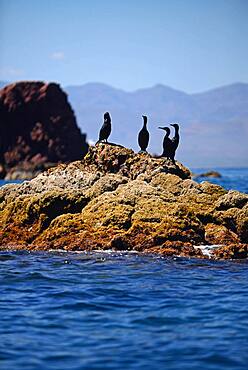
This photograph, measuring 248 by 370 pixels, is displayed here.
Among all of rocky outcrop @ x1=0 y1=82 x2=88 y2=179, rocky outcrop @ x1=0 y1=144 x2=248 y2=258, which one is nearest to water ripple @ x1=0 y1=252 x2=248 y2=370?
rocky outcrop @ x1=0 y1=144 x2=248 y2=258

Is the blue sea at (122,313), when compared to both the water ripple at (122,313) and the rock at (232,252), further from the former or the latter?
the rock at (232,252)

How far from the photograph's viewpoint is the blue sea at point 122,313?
8078mm

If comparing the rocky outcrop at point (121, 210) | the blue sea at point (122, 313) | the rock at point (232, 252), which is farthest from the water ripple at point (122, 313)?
the rocky outcrop at point (121, 210)

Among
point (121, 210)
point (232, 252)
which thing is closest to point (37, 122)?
point (121, 210)

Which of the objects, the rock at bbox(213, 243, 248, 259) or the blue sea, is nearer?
the blue sea

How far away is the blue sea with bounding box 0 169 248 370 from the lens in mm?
8078

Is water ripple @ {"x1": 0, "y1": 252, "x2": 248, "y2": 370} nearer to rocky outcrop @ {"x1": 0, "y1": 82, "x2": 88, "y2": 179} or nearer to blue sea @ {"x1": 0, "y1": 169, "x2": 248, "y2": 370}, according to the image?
blue sea @ {"x1": 0, "y1": 169, "x2": 248, "y2": 370}

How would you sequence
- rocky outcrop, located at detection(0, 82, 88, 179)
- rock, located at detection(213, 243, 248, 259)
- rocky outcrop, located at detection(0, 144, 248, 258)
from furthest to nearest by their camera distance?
rocky outcrop, located at detection(0, 82, 88, 179)
rocky outcrop, located at detection(0, 144, 248, 258)
rock, located at detection(213, 243, 248, 259)

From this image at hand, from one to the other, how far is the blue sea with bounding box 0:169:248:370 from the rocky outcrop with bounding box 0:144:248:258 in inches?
35.0

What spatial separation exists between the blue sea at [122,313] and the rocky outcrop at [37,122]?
3086 inches

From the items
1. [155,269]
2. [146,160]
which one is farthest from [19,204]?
[155,269]

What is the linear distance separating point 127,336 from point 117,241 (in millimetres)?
6456

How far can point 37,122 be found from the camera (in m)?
93.6

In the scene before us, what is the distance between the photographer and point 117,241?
15.2 m
